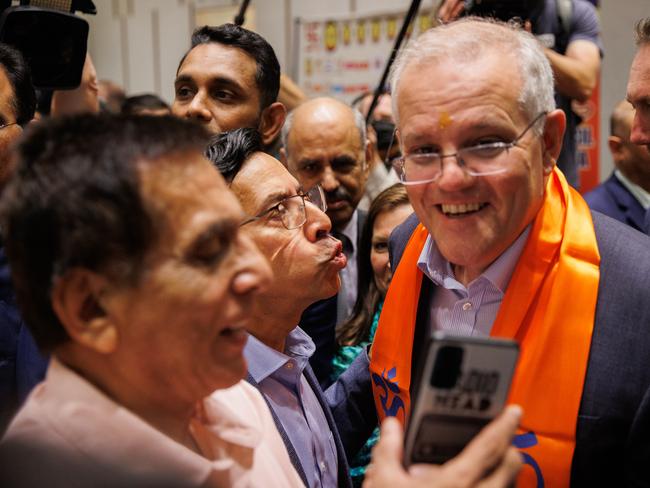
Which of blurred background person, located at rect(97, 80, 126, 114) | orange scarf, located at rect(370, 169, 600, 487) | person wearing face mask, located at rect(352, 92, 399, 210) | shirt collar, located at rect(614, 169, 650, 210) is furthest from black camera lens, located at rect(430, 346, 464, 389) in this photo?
blurred background person, located at rect(97, 80, 126, 114)

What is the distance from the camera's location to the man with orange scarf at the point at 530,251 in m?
1.34

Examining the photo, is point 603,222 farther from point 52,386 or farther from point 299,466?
point 52,386

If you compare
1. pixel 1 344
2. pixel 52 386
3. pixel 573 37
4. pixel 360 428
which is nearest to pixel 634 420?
pixel 360 428

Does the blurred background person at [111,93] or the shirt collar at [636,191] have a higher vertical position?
the shirt collar at [636,191]

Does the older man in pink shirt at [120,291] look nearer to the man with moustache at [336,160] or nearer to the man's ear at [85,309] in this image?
the man's ear at [85,309]

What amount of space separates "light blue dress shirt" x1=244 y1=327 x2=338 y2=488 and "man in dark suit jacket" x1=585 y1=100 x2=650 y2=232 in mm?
2420

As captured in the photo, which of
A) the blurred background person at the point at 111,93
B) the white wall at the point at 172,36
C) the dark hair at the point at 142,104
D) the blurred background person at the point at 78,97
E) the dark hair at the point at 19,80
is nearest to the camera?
the dark hair at the point at 19,80

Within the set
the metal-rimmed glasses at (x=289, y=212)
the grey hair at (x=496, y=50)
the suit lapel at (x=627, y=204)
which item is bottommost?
the suit lapel at (x=627, y=204)

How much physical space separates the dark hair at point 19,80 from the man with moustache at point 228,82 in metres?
0.55

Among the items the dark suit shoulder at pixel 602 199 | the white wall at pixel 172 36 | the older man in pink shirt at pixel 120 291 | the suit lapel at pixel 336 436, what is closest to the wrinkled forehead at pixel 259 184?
the suit lapel at pixel 336 436

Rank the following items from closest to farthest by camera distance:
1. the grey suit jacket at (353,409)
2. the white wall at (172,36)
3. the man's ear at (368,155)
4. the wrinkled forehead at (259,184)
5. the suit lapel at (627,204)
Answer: the wrinkled forehead at (259,184) < the grey suit jacket at (353,409) < the man's ear at (368,155) < the suit lapel at (627,204) < the white wall at (172,36)

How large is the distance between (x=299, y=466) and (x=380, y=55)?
13.5 feet

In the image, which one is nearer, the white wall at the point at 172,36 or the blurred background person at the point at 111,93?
the white wall at the point at 172,36

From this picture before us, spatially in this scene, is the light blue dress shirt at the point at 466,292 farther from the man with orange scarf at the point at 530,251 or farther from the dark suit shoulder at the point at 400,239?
the dark suit shoulder at the point at 400,239
